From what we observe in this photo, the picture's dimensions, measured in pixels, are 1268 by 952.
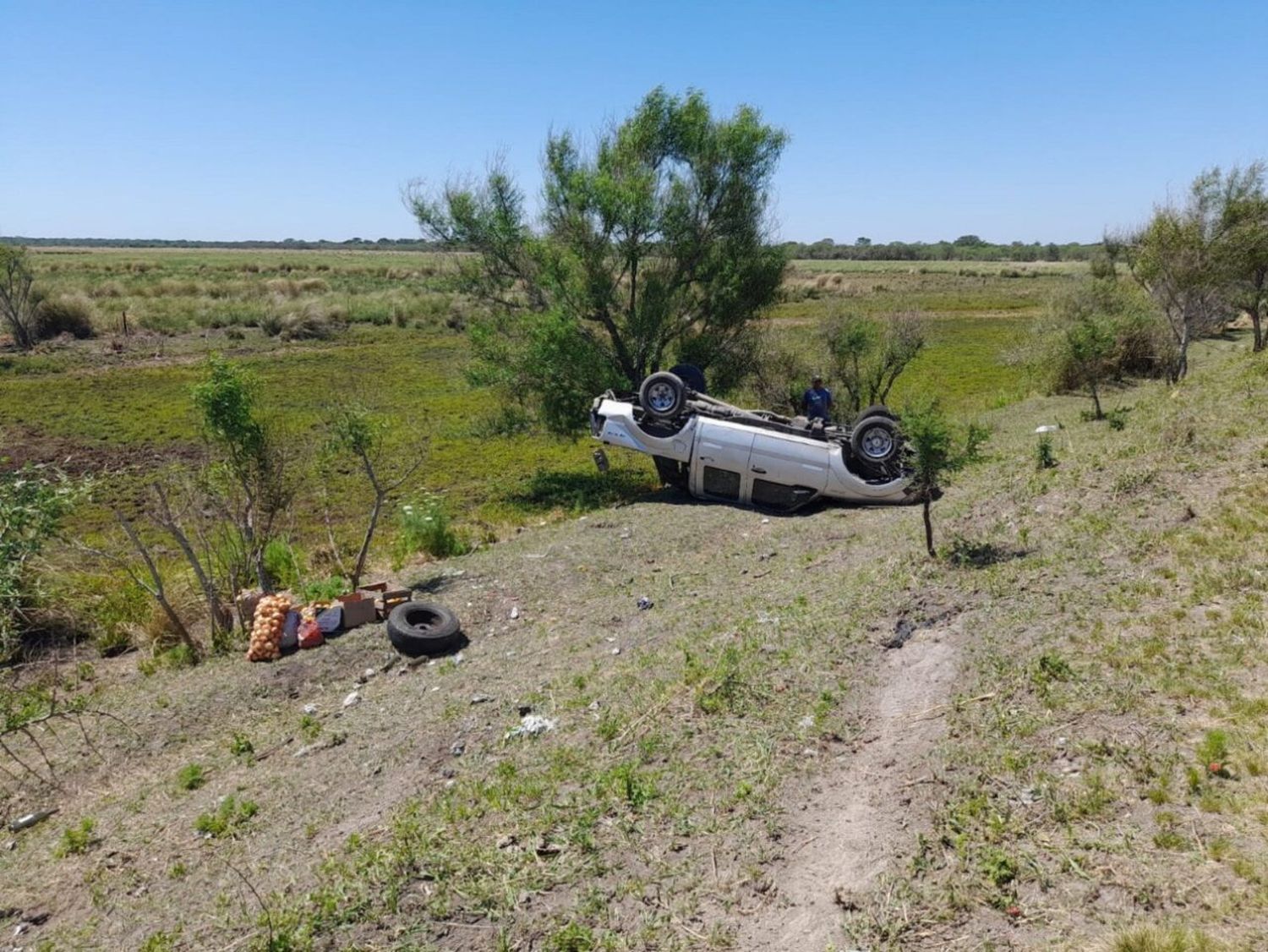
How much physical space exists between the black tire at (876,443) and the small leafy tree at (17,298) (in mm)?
42743

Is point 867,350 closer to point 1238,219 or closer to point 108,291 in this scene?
point 1238,219

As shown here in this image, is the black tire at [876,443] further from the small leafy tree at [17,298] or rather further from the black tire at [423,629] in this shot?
the small leafy tree at [17,298]

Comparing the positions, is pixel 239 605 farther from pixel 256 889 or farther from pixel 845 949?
pixel 845 949

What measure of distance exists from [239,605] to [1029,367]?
25.0 meters

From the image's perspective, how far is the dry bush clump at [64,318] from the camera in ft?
135

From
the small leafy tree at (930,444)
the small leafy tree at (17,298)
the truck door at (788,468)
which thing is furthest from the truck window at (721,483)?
the small leafy tree at (17,298)

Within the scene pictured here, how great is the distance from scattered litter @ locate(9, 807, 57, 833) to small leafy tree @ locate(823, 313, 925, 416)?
63.9 ft

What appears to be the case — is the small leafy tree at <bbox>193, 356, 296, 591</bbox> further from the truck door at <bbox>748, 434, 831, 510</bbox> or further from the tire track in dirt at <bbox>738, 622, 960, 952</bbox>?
the tire track in dirt at <bbox>738, 622, 960, 952</bbox>

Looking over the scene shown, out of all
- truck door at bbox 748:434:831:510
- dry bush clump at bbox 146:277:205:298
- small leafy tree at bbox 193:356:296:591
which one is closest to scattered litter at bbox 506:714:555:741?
small leafy tree at bbox 193:356:296:591

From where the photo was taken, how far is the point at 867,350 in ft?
72.0

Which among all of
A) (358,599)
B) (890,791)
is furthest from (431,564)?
(890,791)

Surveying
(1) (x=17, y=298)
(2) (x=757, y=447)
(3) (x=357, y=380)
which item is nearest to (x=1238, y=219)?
(2) (x=757, y=447)

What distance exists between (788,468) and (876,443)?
152 centimetres

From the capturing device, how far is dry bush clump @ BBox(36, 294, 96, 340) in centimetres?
4112
